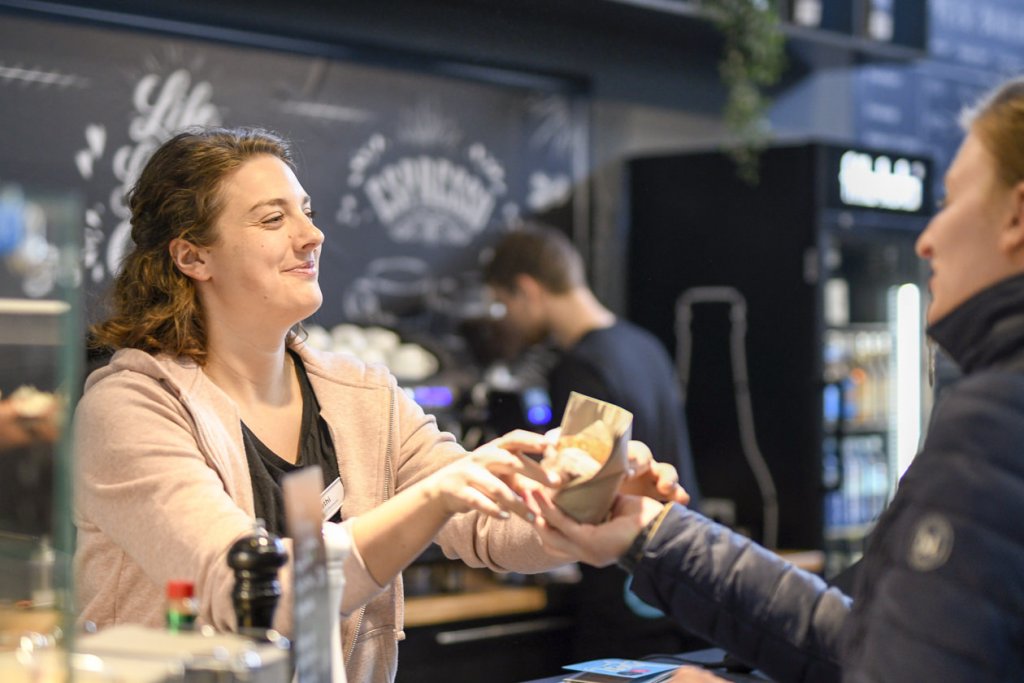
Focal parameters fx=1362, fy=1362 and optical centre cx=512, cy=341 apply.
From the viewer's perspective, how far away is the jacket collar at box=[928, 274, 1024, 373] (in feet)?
5.00

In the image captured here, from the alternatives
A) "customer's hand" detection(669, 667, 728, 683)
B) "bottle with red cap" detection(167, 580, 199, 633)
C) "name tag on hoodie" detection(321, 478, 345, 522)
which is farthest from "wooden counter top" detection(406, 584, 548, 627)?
"bottle with red cap" detection(167, 580, 199, 633)

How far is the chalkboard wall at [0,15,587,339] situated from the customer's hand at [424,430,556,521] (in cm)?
200

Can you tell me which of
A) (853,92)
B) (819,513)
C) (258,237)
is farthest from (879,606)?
(853,92)

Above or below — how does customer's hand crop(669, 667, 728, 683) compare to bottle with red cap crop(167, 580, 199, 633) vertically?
below

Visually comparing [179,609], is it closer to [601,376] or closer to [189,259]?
[189,259]

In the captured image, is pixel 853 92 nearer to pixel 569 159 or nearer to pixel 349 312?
pixel 569 159

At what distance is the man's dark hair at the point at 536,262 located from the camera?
4914 mm

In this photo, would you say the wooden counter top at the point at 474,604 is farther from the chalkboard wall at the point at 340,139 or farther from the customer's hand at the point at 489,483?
the customer's hand at the point at 489,483

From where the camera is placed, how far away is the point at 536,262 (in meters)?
5.00

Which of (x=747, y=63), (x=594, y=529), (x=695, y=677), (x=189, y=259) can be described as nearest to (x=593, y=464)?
(x=594, y=529)

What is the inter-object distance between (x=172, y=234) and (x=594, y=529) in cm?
111

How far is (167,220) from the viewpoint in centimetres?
253

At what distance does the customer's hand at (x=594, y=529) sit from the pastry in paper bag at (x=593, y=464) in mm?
18

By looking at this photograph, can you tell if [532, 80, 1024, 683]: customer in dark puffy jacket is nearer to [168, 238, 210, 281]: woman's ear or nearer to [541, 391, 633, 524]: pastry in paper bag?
[541, 391, 633, 524]: pastry in paper bag
